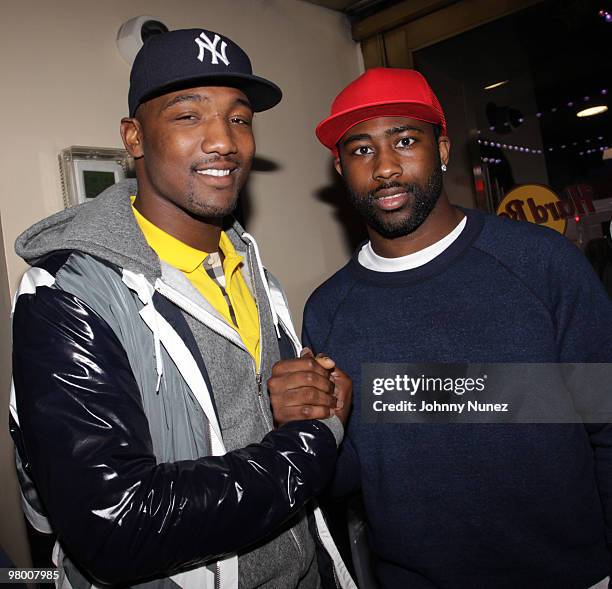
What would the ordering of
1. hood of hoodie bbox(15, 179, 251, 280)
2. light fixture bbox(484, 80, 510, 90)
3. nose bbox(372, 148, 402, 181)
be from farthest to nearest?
light fixture bbox(484, 80, 510, 90) → nose bbox(372, 148, 402, 181) → hood of hoodie bbox(15, 179, 251, 280)

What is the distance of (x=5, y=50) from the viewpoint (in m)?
1.73

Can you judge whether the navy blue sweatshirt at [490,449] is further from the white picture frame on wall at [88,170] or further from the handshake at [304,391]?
the white picture frame on wall at [88,170]

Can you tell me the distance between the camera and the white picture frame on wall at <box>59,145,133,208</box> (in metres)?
1.79

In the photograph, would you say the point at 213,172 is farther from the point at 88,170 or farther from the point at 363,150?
the point at 88,170

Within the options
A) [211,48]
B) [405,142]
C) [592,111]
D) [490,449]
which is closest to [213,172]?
[211,48]

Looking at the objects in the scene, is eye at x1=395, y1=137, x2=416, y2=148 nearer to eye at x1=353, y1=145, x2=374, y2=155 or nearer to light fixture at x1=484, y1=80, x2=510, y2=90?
eye at x1=353, y1=145, x2=374, y2=155

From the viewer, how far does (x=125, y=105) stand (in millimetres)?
1982

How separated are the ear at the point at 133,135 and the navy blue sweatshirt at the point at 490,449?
0.74 meters

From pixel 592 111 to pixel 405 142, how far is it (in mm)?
890

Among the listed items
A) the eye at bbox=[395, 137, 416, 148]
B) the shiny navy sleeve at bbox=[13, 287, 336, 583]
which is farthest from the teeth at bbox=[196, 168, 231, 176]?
the eye at bbox=[395, 137, 416, 148]

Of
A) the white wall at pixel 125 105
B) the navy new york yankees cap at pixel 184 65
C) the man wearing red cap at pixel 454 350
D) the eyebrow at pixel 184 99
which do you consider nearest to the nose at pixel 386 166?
the man wearing red cap at pixel 454 350

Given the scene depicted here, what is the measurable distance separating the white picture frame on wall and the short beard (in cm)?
79

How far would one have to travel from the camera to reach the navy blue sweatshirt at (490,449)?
1.45 meters

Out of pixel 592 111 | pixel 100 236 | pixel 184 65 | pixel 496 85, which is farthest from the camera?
pixel 496 85
